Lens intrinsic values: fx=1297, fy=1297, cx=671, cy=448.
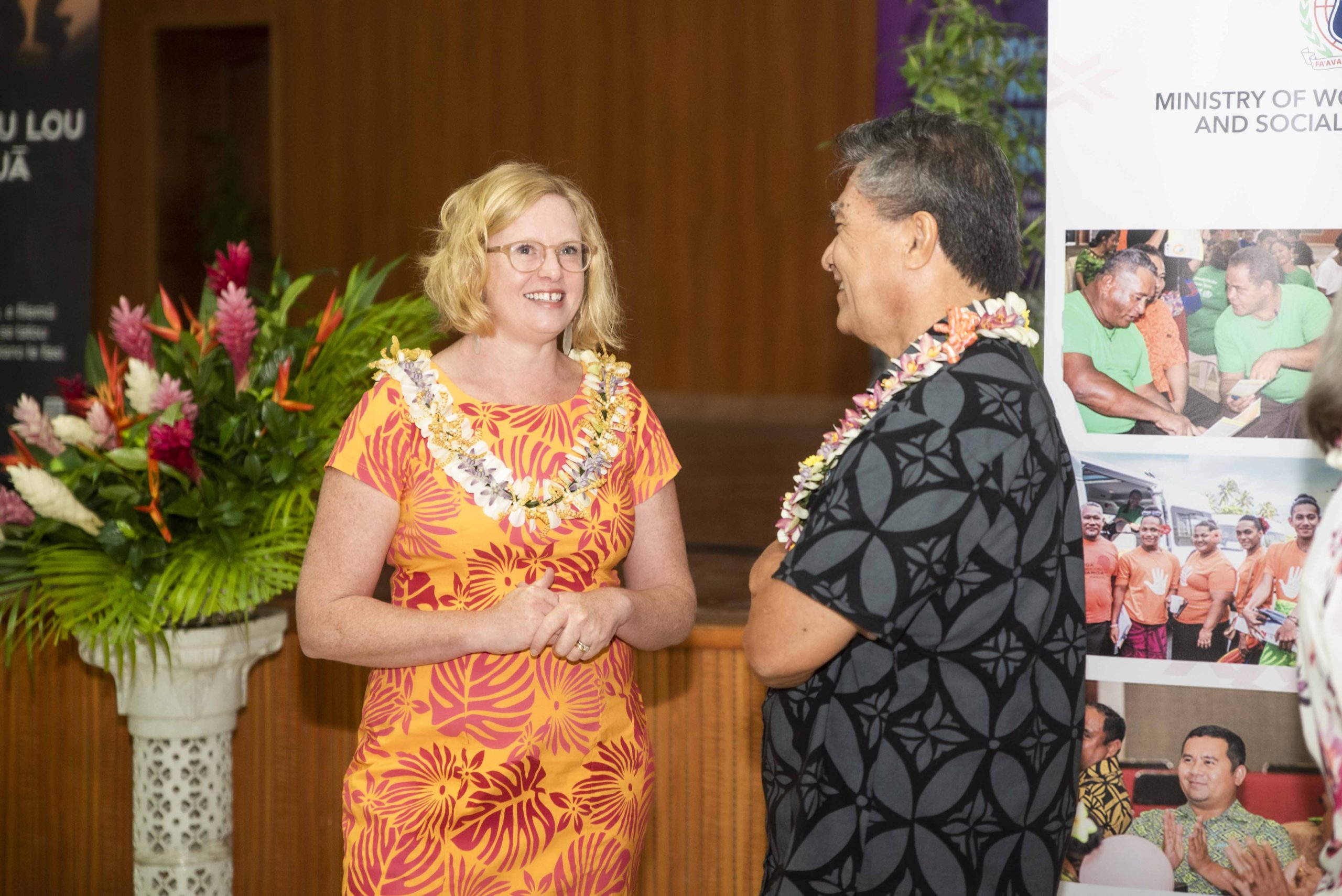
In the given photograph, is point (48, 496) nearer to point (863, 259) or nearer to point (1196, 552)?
point (863, 259)

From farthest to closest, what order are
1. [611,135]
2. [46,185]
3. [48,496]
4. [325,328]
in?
[611,135]
[46,185]
[325,328]
[48,496]

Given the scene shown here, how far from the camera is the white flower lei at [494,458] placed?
1.76 m

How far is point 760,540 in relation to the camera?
445 centimetres

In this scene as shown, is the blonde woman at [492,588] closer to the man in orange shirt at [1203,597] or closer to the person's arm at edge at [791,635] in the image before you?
the person's arm at edge at [791,635]


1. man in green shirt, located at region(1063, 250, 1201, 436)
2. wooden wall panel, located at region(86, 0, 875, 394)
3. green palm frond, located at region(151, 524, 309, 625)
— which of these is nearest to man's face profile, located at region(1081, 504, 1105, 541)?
man in green shirt, located at region(1063, 250, 1201, 436)

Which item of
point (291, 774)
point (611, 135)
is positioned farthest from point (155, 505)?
point (611, 135)

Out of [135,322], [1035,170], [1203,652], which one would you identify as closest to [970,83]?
[1035,170]

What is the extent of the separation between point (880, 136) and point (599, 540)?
0.68 m

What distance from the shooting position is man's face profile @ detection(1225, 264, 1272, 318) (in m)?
2.02

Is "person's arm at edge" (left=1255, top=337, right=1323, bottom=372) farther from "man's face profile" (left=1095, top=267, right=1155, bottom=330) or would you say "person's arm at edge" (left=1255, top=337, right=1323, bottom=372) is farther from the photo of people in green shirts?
"man's face profile" (left=1095, top=267, right=1155, bottom=330)

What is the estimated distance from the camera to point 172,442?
242 cm

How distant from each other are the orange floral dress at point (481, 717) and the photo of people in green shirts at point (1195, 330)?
804mm

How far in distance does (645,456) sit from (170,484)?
111 centimetres

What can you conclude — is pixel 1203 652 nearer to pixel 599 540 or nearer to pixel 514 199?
pixel 599 540
